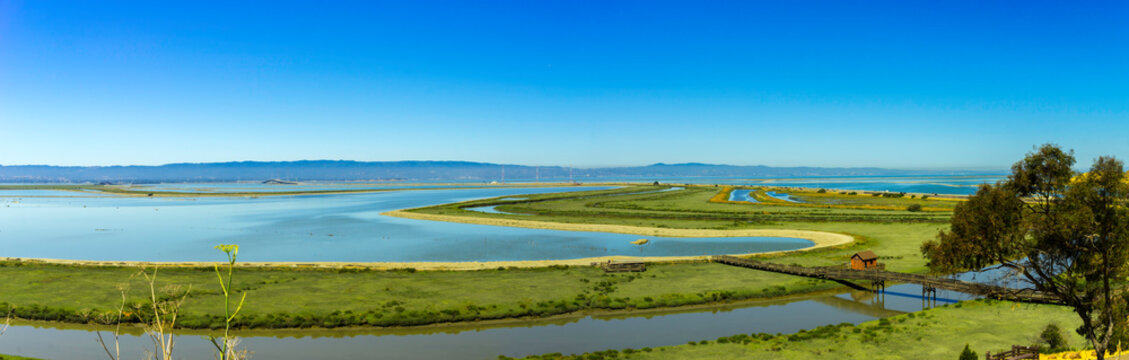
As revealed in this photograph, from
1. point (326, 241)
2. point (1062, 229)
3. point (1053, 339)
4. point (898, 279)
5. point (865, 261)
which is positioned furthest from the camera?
point (326, 241)

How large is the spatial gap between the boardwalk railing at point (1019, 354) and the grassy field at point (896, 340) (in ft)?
5.28

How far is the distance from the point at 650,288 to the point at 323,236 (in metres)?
51.5

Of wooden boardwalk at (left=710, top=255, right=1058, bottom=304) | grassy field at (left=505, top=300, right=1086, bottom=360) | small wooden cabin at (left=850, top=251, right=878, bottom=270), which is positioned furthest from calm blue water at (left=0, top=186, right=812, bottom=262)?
grassy field at (left=505, top=300, right=1086, bottom=360)

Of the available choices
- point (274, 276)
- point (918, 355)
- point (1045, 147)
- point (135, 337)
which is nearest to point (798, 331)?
point (918, 355)

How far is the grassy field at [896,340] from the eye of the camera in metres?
24.2

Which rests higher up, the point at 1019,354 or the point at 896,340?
the point at 1019,354

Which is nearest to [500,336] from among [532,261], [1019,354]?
[532,261]

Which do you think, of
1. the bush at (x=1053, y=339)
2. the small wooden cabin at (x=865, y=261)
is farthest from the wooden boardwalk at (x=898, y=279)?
the bush at (x=1053, y=339)

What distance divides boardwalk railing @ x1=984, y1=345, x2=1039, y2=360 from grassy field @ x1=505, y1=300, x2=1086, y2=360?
A: 5.28 ft

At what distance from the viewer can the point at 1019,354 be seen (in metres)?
21.9

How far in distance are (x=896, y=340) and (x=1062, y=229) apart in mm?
8844

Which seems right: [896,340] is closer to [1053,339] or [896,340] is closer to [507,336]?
[1053,339]

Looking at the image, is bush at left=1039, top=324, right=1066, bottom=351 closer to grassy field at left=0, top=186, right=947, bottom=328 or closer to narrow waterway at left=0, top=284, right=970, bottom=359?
narrow waterway at left=0, top=284, right=970, bottom=359

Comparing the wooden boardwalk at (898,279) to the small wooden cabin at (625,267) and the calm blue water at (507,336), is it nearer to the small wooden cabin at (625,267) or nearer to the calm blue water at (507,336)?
the calm blue water at (507,336)
